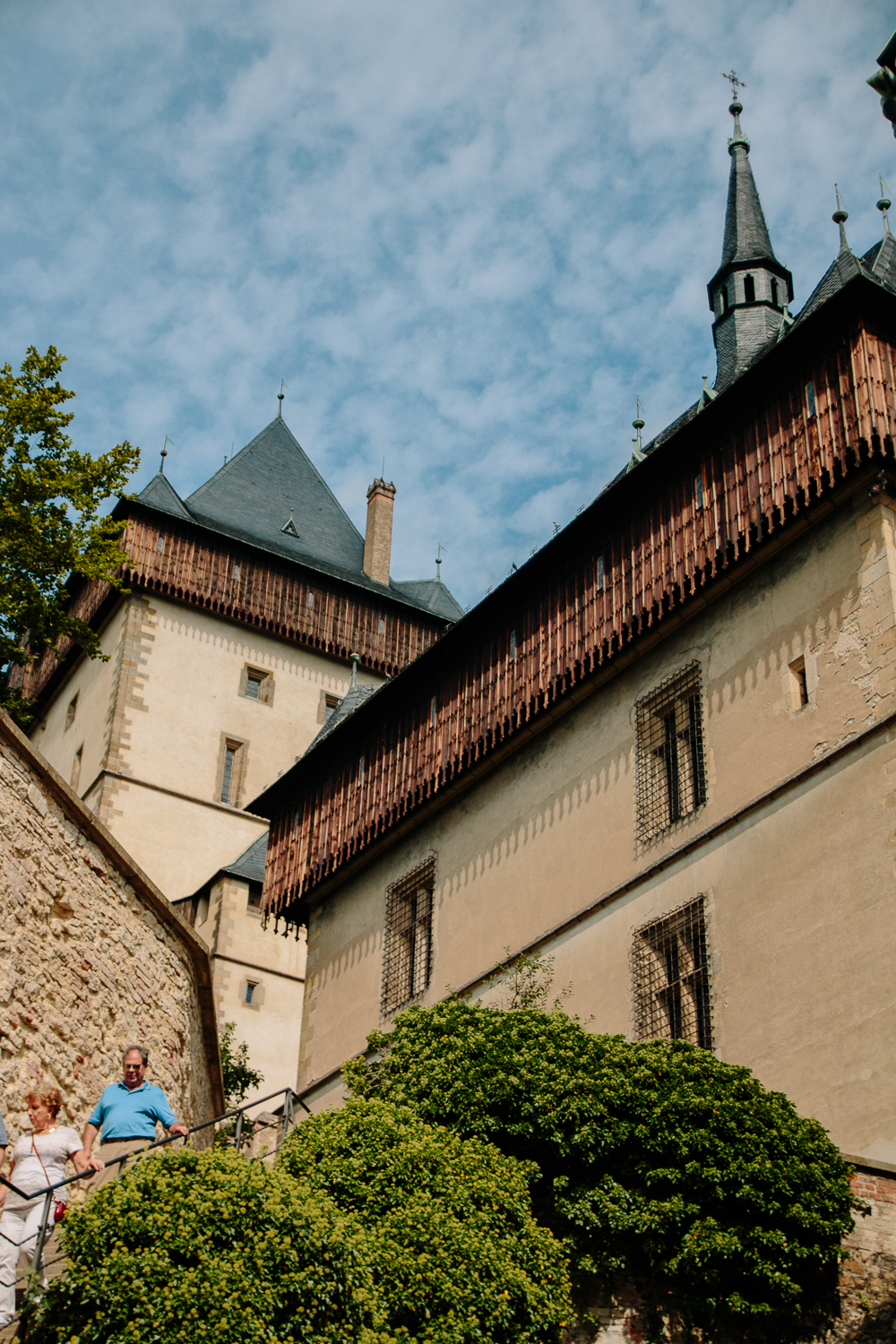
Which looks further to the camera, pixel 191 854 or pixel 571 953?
pixel 191 854

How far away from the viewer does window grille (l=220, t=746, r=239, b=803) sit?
3812 cm

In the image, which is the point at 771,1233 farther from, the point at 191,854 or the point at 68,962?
the point at 191,854

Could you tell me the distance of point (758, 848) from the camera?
1677 centimetres

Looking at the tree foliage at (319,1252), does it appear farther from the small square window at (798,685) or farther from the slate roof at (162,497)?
the slate roof at (162,497)

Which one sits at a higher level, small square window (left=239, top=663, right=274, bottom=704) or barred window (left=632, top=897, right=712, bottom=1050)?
small square window (left=239, top=663, right=274, bottom=704)

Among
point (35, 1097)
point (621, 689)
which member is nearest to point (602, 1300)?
point (35, 1097)

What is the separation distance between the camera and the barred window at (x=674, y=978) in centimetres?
1703

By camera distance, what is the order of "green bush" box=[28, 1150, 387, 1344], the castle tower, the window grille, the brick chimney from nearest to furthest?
1. "green bush" box=[28, 1150, 387, 1344]
2. the castle tower
3. the window grille
4. the brick chimney

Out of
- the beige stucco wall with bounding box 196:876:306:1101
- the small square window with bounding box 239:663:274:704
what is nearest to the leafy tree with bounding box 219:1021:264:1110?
the beige stucco wall with bounding box 196:876:306:1101

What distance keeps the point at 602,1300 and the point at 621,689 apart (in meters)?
8.06

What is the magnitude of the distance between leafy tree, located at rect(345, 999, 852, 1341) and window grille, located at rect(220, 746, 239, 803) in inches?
899

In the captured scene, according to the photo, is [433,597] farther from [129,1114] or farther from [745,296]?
[129,1114]

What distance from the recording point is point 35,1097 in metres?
10.9

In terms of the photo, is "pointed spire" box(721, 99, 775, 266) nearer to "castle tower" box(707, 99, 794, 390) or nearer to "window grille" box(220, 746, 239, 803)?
"castle tower" box(707, 99, 794, 390)
